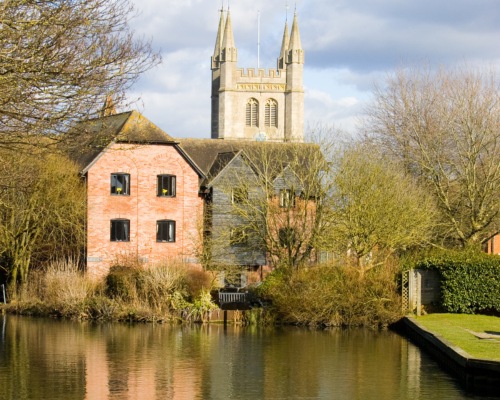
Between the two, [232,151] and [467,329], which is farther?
[232,151]

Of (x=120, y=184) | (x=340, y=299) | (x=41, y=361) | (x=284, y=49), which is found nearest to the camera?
(x=41, y=361)

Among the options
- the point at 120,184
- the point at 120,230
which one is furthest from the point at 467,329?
the point at 120,184

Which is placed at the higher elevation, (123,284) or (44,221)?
(44,221)

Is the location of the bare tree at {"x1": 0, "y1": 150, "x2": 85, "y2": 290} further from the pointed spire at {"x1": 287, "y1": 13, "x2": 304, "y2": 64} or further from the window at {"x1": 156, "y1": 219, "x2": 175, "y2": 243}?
the pointed spire at {"x1": 287, "y1": 13, "x2": 304, "y2": 64}

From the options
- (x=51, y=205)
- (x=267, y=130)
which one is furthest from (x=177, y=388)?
(x=267, y=130)

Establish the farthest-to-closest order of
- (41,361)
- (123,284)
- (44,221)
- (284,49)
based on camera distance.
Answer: (284,49) < (44,221) < (123,284) < (41,361)

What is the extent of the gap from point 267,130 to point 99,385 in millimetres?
77707

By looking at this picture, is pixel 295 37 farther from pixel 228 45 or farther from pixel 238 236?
pixel 238 236

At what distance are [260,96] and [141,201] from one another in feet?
169

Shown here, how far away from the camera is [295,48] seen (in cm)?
9675

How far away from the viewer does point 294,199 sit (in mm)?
41875

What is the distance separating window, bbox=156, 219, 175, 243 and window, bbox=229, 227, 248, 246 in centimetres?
415

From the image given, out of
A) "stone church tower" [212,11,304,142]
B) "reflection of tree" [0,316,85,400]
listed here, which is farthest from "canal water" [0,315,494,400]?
"stone church tower" [212,11,304,142]

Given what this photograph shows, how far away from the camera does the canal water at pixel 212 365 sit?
20.5m
